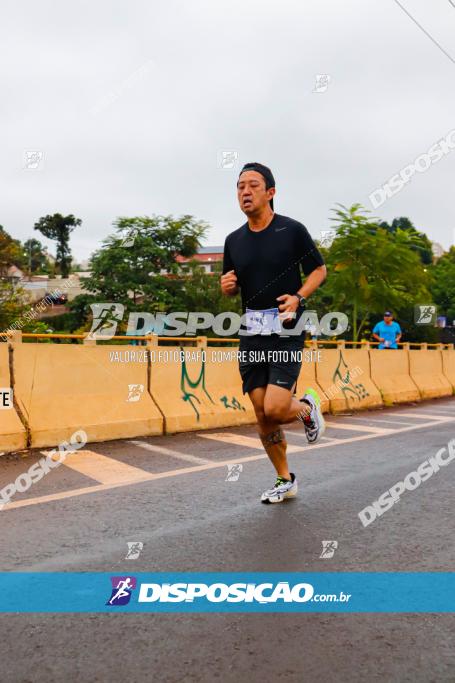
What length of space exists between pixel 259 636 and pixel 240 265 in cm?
268

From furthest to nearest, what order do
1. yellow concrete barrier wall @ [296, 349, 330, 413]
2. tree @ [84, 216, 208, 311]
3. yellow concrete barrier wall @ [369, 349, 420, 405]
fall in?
tree @ [84, 216, 208, 311]
yellow concrete barrier wall @ [369, 349, 420, 405]
yellow concrete barrier wall @ [296, 349, 330, 413]

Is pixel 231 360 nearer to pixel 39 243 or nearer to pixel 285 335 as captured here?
pixel 285 335

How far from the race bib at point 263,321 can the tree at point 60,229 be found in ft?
347

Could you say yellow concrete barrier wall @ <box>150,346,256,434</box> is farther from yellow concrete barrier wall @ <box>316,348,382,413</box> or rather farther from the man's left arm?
the man's left arm

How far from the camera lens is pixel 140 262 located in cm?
→ 4241

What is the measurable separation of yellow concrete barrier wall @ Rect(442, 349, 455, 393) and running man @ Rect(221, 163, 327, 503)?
14.2 m

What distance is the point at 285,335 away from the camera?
445 centimetres

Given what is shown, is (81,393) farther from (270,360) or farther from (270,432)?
(270,360)

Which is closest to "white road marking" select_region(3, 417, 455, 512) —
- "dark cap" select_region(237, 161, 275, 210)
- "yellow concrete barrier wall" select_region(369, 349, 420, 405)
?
"dark cap" select_region(237, 161, 275, 210)

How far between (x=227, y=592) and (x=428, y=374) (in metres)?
14.8

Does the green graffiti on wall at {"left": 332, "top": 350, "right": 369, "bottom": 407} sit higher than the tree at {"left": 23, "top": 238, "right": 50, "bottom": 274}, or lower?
lower

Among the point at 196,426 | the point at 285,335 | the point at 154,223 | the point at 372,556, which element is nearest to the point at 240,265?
the point at 285,335

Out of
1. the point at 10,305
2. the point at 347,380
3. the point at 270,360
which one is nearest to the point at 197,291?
the point at 10,305

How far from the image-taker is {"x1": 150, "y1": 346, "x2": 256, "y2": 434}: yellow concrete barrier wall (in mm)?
8734
